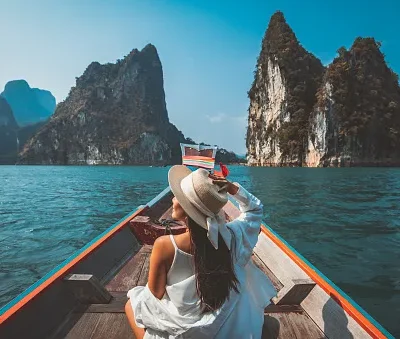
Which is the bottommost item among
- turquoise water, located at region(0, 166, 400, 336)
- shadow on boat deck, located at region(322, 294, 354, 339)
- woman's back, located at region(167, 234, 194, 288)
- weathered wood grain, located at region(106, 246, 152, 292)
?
turquoise water, located at region(0, 166, 400, 336)

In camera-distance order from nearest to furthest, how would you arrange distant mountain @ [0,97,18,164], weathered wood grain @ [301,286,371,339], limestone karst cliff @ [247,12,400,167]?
weathered wood grain @ [301,286,371,339] → limestone karst cliff @ [247,12,400,167] → distant mountain @ [0,97,18,164]

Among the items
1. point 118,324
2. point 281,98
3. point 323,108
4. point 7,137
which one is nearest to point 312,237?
point 118,324

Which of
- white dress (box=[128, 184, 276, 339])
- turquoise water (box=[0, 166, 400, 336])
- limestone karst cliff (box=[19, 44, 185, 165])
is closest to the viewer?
white dress (box=[128, 184, 276, 339])

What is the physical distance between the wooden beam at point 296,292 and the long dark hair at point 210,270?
1.44m

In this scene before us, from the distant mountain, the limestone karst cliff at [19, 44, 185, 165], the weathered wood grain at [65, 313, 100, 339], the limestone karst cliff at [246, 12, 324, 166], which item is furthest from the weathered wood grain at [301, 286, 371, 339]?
the distant mountain

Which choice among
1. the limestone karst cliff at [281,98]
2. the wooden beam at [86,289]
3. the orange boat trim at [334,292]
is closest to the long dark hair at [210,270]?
the orange boat trim at [334,292]

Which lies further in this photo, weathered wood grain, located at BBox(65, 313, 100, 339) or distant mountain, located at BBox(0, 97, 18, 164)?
distant mountain, located at BBox(0, 97, 18, 164)

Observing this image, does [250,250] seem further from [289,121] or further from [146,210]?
[289,121]

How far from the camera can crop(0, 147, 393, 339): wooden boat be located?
104 inches

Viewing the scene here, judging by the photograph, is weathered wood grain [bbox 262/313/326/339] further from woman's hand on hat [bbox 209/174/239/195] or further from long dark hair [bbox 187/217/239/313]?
woman's hand on hat [bbox 209/174/239/195]

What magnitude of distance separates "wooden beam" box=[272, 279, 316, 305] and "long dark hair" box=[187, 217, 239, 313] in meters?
1.44

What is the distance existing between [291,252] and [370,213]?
1042cm

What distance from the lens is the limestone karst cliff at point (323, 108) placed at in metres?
67.2

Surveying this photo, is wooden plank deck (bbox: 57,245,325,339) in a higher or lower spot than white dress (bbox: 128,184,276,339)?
lower
